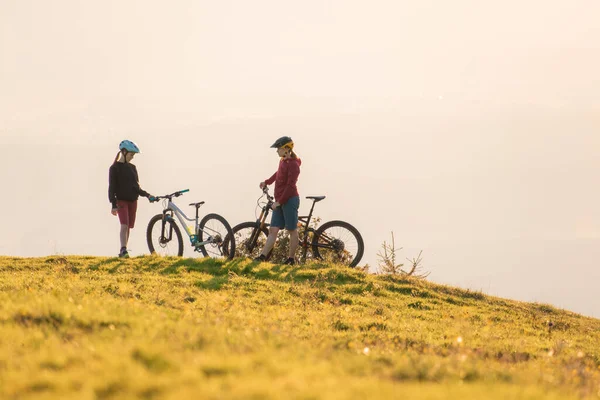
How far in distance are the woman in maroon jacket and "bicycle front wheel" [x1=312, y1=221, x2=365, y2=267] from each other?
2.97 feet

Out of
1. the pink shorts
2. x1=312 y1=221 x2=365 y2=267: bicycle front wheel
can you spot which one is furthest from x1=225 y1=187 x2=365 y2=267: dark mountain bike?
the pink shorts

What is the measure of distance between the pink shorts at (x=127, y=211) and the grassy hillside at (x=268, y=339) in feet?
5.22

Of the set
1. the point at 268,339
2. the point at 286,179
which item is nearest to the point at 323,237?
the point at 286,179

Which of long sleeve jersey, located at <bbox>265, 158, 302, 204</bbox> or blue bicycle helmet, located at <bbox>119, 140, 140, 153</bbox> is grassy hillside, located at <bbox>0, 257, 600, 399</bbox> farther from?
blue bicycle helmet, located at <bbox>119, 140, 140, 153</bbox>

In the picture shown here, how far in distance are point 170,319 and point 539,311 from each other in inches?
445

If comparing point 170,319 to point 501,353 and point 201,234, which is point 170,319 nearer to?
point 501,353

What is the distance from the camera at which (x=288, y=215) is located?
16.5m

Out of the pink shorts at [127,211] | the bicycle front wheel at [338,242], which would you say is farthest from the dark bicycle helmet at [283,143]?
the pink shorts at [127,211]

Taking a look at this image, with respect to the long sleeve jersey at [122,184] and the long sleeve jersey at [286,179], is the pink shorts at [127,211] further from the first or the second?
the long sleeve jersey at [286,179]

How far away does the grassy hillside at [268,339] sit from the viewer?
17.6 feet

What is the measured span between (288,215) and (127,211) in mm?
4199

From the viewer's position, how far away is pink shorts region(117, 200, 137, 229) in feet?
56.5

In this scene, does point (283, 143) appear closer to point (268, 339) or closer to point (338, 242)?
point (338, 242)

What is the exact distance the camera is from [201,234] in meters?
17.3
